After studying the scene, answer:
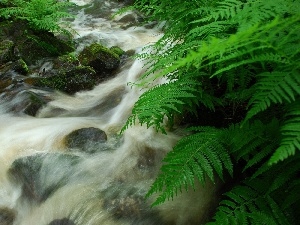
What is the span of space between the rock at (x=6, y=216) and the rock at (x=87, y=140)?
3.20 ft

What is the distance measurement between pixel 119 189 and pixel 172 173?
1.21 m

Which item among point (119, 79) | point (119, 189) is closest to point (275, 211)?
point (119, 189)

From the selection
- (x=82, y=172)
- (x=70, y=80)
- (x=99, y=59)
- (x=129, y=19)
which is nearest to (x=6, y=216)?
(x=82, y=172)

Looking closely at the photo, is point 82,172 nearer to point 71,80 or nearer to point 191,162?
point 191,162

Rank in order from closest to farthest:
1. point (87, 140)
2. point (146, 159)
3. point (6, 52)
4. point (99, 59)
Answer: point (146, 159) → point (87, 140) → point (6, 52) → point (99, 59)

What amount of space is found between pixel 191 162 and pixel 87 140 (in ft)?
6.95

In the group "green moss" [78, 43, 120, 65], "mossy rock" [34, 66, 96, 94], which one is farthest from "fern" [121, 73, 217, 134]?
"green moss" [78, 43, 120, 65]

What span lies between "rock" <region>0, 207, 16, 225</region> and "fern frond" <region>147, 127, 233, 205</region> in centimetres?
208

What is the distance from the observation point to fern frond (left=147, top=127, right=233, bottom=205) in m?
2.11

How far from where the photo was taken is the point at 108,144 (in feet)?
13.1

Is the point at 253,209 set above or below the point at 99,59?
above

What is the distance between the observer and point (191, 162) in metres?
2.21

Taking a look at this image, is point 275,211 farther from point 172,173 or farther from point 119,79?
point 119,79

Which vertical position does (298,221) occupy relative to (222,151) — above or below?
below
